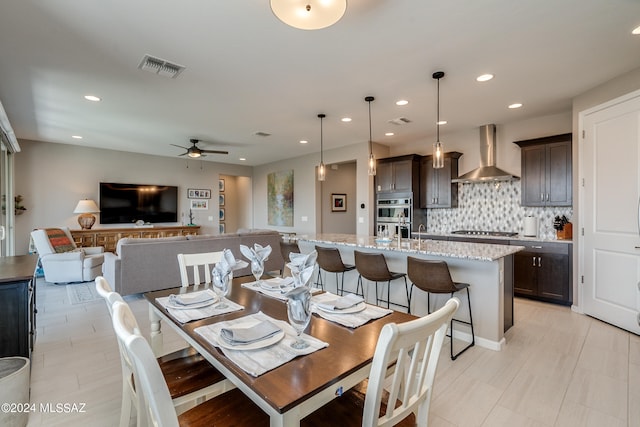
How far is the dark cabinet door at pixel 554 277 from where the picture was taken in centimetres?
392

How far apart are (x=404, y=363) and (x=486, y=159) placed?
487 centimetres

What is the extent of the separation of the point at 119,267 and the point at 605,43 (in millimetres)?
5737

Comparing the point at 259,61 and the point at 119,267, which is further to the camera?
the point at 119,267

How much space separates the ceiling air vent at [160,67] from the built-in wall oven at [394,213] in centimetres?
400

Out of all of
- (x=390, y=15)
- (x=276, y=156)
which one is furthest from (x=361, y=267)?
(x=276, y=156)

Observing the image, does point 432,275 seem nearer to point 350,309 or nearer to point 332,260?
point 332,260

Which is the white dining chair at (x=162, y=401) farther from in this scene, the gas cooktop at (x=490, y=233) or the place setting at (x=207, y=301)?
the gas cooktop at (x=490, y=233)

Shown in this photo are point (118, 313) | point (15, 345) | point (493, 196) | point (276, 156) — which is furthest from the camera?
point (276, 156)

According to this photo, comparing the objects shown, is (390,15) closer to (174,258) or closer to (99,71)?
(99,71)

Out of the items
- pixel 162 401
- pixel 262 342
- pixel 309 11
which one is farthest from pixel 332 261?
pixel 162 401

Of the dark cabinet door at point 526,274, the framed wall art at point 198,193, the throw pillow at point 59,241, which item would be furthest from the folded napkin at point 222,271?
the framed wall art at point 198,193

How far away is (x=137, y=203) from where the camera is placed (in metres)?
7.30

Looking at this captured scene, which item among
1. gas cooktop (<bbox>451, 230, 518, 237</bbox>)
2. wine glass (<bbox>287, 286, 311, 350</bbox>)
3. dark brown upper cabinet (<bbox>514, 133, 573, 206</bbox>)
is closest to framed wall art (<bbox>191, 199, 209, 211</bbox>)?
gas cooktop (<bbox>451, 230, 518, 237</bbox>)

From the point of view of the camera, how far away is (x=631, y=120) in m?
3.11
